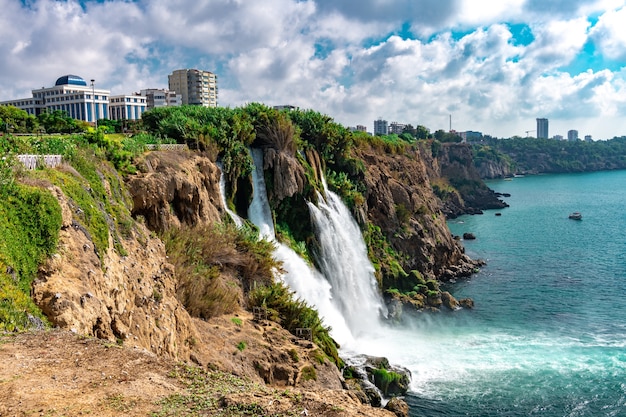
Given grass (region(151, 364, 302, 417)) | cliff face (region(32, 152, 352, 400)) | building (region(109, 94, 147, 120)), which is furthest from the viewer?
building (region(109, 94, 147, 120))

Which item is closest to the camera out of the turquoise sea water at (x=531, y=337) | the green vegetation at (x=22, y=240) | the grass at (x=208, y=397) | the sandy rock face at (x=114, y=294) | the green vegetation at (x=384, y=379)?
the grass at (x=208, y=397)

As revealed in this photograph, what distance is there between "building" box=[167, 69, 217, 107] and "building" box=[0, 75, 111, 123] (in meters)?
33.0

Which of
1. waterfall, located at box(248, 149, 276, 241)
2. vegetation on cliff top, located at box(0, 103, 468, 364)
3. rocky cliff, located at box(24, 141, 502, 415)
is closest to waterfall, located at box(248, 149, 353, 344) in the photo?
waterfall, located at box(248, 149, 276, 241)

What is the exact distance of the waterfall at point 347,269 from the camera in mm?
33531

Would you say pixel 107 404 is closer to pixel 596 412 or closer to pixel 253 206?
pixel 596 412

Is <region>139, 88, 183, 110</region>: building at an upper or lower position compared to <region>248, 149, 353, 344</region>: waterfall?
upper

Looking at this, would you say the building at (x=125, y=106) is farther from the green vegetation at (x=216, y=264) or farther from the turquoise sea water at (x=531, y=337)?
the green vegetation at (x=216, y=264)

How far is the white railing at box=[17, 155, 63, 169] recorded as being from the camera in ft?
50.1

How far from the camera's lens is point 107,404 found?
816 cm

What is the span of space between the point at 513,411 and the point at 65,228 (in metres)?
19.5

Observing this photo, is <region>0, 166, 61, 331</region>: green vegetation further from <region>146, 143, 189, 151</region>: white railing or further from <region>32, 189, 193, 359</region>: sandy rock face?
<region>146, 143, 189, 151</region>: white railing

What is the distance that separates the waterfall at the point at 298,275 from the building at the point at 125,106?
78711 mm

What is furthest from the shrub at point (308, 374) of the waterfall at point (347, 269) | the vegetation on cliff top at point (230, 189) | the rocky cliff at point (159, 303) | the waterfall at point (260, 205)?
the waterfall at point (347, 269)

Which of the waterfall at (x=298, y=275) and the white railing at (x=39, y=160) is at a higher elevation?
the white railing at (x=39, y=160)
